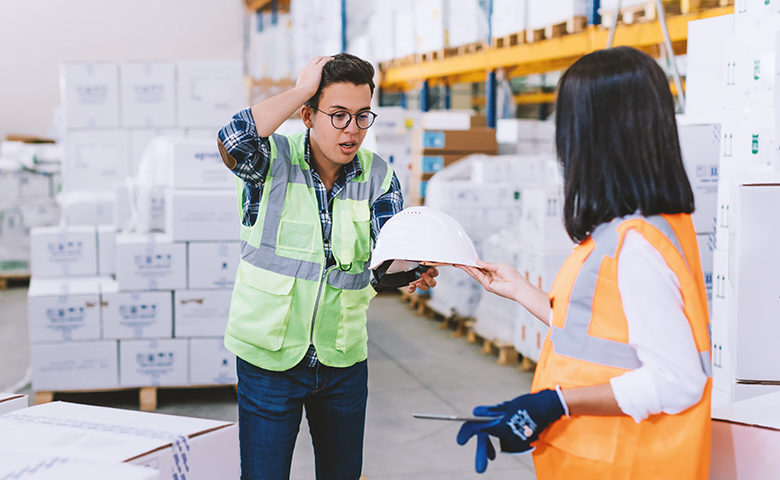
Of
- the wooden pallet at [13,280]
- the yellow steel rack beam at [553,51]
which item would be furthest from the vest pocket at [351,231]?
the wooden pallet at [13,280]

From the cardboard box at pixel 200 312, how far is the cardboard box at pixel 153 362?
3.4 inches

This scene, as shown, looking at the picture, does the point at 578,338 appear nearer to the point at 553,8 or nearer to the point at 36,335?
the point at 36,335

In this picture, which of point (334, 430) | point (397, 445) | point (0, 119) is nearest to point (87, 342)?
point (397, 445)

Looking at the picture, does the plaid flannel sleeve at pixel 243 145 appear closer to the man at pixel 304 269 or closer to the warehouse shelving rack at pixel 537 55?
the man at pixel 304 269

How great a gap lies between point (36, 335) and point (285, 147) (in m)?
3.16

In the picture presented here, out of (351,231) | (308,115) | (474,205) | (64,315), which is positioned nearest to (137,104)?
(64,315)

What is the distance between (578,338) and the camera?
145 cm

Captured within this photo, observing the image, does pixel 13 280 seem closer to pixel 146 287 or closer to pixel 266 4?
pixel 146 287

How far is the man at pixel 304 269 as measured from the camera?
2096mm

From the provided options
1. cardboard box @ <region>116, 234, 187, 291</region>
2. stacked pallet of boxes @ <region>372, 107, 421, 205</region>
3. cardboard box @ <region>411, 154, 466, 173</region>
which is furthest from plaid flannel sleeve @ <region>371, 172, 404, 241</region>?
stacked pallet of boxes @ <region>372, 107, 421, 205</region>

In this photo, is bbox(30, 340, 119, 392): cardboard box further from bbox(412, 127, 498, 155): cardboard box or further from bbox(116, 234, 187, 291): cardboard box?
bbox(412, 127, 498, 155): cardboard box

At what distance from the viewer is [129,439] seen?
1.59 metres

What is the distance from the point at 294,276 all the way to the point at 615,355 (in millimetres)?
945

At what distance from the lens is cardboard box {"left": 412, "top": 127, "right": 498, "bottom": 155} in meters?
7.85
